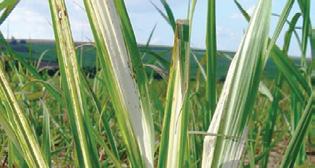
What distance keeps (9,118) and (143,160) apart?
180 mm

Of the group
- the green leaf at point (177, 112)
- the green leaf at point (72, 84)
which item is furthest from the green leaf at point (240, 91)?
the green leaf at point (72, 84)

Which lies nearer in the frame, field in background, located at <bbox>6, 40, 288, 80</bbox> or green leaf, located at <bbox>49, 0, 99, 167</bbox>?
green leaf, located at <bbox>49, 0, 99, 167</bbox>

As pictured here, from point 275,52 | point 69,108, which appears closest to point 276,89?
point 275,52

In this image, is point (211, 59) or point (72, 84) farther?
point (211, 59)

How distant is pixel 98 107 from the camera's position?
81 cm

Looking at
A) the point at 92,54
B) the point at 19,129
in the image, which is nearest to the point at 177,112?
the point at 19,129

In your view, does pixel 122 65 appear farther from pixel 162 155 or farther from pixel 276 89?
pixel 276 89

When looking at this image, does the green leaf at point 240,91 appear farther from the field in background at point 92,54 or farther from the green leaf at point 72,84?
the field in background at point 92,54

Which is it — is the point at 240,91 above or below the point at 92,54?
below

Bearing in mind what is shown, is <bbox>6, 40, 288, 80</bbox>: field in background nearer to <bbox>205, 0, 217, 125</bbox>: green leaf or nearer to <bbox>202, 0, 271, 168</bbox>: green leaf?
<bbox>205, 0, 217, 125</bbox>: green leaf

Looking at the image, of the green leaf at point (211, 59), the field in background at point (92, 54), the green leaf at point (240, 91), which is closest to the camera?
the green leaf at point (240, 91)

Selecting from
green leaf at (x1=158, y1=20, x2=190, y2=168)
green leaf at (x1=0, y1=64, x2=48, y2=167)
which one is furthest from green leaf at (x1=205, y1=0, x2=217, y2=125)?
green leaf at (x1=0, y1=64, x2=48, y2=167)

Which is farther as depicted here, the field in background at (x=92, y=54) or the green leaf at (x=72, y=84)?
the field in background at (x=92, y=54)

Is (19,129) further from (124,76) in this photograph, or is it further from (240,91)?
(240,91)
